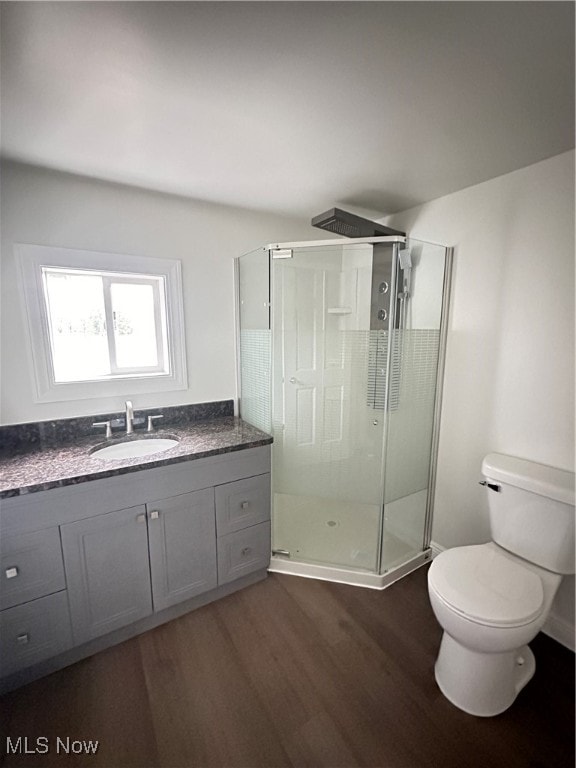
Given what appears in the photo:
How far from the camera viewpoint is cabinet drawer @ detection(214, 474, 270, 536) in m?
1.75

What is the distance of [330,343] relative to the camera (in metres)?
2.11

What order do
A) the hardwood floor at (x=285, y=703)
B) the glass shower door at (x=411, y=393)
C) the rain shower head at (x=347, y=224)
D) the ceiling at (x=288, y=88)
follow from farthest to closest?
the glass shower door at (x=411, y=393)
the rain shower head at (x=347, y=224)
the hardwood floor at (x=285, y=703)
the ceiling at (x=288, y=88)

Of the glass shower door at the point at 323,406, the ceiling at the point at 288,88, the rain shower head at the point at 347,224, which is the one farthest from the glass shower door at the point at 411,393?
the ceiling at the point at 288,88

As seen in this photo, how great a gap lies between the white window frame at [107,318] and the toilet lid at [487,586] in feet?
5.71

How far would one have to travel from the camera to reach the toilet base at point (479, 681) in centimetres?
124

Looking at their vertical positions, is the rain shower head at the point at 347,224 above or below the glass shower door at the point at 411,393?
above

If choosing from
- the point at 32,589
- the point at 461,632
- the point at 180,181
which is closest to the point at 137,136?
the point at 180,181

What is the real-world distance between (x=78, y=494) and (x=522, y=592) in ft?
6.03

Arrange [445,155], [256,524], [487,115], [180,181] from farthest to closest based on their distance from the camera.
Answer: [256,524] < [180,181] < [445,155] < [487,115]

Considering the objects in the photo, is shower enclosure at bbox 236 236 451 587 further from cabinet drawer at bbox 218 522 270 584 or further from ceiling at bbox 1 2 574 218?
ceiling at bbox 1 2 574 218

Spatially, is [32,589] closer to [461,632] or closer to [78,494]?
[78,494]

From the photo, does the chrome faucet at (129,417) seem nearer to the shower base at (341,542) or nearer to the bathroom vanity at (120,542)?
the bathroom vanity at (120,542)

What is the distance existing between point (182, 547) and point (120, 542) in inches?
11.8

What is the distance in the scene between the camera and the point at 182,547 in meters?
1.65
